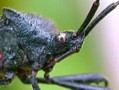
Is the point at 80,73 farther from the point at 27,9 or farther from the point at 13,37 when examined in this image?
the point at 13,37

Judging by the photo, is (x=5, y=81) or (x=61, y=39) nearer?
(x=61, y=39)

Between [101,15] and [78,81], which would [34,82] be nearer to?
[101,15]

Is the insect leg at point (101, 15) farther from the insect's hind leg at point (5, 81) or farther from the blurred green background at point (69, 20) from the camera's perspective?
the blurred green background at point (69, 20)

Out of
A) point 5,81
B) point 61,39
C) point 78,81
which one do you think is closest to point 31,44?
point 61,39

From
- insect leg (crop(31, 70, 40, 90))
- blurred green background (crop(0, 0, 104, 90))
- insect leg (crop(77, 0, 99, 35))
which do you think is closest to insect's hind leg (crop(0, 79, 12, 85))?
insect leg (crop(31, 70, 40, 90))

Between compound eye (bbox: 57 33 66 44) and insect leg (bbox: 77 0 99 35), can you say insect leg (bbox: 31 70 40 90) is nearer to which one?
compound eye (bbox: 57 33 66 44)

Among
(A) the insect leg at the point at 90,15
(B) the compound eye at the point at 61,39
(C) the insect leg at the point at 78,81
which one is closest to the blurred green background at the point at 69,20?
(C) the insect leg at the point at 78,81
